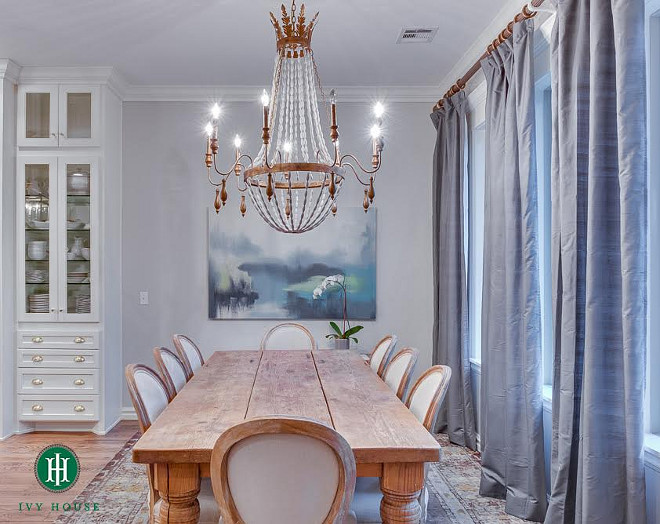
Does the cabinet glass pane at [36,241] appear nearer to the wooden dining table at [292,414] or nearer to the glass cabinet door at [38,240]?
the glass cabinet door at [38,240]

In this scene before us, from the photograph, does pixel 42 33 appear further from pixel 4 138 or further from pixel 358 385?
pixel 358 385

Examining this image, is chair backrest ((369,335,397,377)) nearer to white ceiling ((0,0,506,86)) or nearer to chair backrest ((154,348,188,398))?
chair backrest ((154,348,188,398))

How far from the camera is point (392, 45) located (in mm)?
3930

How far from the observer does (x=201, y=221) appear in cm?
487

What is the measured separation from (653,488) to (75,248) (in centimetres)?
394

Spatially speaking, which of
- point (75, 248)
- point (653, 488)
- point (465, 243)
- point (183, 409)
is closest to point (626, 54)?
point (653, 488)

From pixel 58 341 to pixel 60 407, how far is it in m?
0.48

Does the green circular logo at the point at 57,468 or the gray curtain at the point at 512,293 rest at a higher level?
the gray curtain at the point at 512,293

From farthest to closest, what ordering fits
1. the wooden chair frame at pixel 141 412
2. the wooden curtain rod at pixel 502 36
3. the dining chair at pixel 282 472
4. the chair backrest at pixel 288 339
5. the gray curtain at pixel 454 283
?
the chair backrest at pixel 288 339 → the gray curtain at pixel 454 283 → the wooden curtain rod at pixel 502 36 → the wooden chair frame at pixel 141 412 → the dining chair at pixel 282 472

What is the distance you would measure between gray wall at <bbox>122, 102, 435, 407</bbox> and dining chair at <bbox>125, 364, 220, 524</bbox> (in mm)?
2379

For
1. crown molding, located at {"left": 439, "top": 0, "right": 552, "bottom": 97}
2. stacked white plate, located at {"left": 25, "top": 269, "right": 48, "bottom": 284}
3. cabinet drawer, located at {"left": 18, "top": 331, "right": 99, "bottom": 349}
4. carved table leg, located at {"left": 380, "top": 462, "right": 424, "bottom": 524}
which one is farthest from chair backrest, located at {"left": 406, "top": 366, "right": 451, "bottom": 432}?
stacked white plate, located at {"left": 25, "top": 269, "right": 48, "bottom": 284}

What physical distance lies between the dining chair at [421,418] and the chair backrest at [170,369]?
1043 millimetres

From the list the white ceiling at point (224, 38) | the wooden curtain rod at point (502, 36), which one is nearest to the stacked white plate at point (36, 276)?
the white ceiling at point (224, 38)

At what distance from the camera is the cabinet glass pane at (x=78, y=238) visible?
4414 mm
